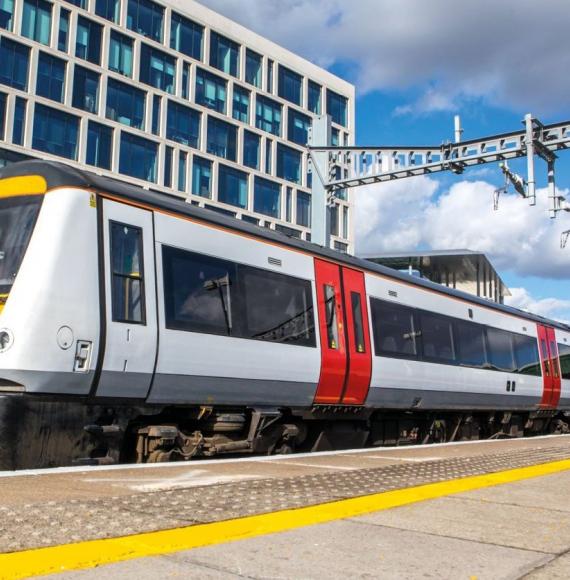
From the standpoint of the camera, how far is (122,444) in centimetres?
734

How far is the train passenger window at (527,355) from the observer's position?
15.9m

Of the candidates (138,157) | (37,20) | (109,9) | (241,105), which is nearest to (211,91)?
(241,105)

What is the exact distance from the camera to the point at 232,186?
154 feet

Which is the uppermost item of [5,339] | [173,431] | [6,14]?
[6,14]

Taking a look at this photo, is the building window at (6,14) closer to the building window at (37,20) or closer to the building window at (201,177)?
the building window at (37,20)

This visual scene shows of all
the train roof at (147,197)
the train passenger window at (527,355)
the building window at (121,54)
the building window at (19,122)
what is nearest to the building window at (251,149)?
the building window at (121,54)

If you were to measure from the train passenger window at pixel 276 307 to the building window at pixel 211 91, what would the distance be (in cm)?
3817

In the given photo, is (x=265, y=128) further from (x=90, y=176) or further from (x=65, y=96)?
(x=90, y=176)

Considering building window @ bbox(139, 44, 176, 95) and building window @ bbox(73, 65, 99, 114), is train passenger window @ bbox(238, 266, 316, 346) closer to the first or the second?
building window @ bbox(73, 65, 99, 114)

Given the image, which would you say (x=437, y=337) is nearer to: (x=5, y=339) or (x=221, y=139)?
(x=5, y=339)

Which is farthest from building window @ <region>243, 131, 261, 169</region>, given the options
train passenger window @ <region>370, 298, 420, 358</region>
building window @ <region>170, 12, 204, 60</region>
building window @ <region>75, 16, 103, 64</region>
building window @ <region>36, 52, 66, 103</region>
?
train passenger window @ <region>370, 298, 420, 358</region>

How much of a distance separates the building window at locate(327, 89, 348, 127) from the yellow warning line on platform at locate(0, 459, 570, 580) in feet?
167

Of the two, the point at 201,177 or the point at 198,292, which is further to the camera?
the point at 201,177

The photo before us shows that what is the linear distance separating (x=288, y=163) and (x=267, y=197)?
12.0 feet
